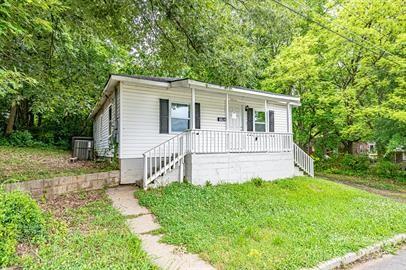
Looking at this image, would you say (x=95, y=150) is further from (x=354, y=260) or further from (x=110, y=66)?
(x=354, y=260)

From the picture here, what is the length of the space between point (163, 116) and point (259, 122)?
524cm

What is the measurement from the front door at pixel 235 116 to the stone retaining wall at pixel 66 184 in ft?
18.2

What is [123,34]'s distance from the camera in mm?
7523

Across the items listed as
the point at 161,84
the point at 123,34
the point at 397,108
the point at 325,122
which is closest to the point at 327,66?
the point at 325,122

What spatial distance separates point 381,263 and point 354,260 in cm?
45

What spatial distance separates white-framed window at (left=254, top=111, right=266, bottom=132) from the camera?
12.9m

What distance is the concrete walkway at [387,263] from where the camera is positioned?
4344 mm

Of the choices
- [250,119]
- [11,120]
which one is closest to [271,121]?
[250,119]

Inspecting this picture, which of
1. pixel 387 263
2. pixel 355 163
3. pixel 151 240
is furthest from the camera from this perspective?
pixel 355 163

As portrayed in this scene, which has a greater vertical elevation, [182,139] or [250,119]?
[250,119]

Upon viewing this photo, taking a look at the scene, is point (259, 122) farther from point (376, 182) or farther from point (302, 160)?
point (376, 182)

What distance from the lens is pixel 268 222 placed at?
19.4 ft

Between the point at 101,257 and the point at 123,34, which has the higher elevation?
the point at 123,34

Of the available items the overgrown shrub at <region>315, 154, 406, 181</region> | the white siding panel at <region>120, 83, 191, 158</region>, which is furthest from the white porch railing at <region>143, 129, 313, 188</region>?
the overgrown shrub at <region>315, 154, 406, 181</region>
